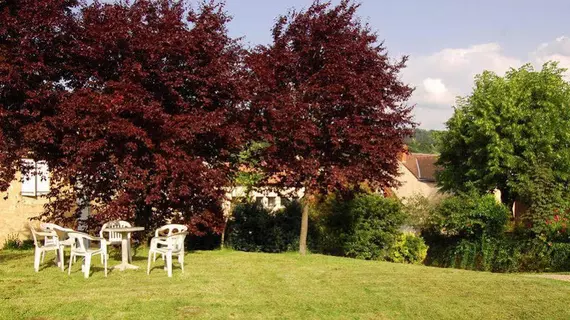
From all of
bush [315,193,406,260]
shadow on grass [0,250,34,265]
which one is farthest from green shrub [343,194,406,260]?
shadow on grass [0,250,34,265]

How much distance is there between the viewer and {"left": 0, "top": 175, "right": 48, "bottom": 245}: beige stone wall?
1565 centimetres

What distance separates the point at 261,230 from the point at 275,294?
7.75 m

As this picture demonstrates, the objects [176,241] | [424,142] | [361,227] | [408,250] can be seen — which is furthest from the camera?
[424,142]

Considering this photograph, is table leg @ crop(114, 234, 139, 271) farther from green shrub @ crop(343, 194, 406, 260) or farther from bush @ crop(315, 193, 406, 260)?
green shrub @ crop(343, 194, 406, 260)

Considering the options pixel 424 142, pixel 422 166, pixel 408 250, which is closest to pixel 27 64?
pixel 408 250

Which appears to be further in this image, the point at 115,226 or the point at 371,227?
the point at 371,227

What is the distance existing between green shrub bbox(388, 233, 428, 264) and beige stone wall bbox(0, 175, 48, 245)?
10527 millimetres

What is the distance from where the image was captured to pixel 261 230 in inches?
647

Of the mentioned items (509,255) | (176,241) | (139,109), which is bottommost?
(509,255)

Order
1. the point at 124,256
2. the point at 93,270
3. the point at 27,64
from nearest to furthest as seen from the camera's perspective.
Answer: the point at 93,270 → the point at 124,256 → the point at 27,64

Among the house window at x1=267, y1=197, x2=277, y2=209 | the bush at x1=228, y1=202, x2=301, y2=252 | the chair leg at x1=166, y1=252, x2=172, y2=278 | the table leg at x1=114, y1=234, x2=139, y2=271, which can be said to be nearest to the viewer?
the chair leg at x1=166, y1=252, x2=172, y2=278

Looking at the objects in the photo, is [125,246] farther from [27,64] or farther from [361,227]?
[361,227]

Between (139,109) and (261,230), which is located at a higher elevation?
(139,109)

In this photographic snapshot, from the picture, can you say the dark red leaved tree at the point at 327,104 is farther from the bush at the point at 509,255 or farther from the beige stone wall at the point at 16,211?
the beige stone wall at the point at 16,211
